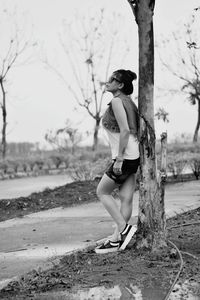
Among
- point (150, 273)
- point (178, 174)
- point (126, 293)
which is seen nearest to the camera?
point (126, 293)

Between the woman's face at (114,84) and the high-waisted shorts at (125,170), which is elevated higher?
the woman's face at (114,84)

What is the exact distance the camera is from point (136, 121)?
571 centimetres

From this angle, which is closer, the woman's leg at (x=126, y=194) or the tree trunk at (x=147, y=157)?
the tree trunk at (x=147, y=157)

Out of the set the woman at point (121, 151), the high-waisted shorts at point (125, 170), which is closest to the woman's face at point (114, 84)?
the woman at point (121, 151)

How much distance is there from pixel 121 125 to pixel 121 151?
9.8 inches

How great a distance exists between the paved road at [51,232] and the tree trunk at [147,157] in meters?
1.01

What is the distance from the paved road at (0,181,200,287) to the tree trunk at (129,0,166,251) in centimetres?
101

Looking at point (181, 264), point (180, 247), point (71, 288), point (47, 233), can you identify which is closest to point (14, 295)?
point (71, 288)

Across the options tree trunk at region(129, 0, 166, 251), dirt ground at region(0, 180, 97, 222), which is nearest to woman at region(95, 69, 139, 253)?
tree trunk at region(129, 0, 166, 251)

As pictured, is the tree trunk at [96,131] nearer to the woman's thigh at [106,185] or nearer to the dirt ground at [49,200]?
the dirt ground at [49,200]

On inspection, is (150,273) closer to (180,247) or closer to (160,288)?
(160,288)

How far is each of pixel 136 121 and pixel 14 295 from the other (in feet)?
6.94

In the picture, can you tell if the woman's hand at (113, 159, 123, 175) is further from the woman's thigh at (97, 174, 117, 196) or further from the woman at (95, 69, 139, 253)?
the woman's thigh at (97, 174, 117, 196)

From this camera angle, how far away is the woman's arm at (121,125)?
5492 millimetres
